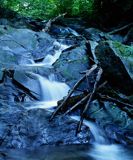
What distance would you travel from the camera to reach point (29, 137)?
7391mm

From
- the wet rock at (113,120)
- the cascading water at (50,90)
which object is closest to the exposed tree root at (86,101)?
the wet rock at (113,120)

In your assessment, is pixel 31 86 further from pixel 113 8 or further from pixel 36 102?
pixel 113 8

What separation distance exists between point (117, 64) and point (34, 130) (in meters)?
2.99

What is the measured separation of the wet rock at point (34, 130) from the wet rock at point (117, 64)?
2.07 m

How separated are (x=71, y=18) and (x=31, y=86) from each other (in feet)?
32.5

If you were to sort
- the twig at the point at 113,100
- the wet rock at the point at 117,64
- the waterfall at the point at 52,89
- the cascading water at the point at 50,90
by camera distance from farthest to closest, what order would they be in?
the waterfall at the point at 52,89
the cascading water at the point at 50,90
the wet rock at the point at 117,64
the twig at the point at 113,100

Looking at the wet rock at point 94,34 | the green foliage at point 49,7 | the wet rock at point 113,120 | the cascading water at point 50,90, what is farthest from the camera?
the green foliage at point 49,7

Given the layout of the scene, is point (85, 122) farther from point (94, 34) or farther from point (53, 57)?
point (94, 34)

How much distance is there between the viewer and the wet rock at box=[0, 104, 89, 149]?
7293 millimetres

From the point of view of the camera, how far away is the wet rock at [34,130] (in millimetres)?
7293

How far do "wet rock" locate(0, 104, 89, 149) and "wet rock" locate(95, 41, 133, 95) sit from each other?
2.07m

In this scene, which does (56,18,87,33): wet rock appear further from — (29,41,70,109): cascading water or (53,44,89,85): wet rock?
(29,41,70,109): cascading water

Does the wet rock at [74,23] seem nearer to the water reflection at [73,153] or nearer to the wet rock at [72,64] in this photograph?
the wet rock at [72,64]

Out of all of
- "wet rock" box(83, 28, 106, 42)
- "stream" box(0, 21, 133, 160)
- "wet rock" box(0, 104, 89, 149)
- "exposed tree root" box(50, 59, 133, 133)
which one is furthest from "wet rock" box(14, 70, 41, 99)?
"wet rock" box(83, 28, 106, 42)
